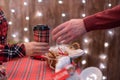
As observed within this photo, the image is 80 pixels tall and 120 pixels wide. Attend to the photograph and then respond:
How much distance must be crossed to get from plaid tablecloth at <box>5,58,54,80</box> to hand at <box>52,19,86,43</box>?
0.35 m

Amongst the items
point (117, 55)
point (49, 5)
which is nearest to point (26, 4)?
point (49, 5)

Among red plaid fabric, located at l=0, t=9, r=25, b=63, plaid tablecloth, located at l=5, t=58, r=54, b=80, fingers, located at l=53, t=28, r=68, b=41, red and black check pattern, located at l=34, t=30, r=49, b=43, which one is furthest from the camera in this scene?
red plaid fabric, located at l=0, t=9, r=25, b=63

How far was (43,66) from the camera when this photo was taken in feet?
6.01

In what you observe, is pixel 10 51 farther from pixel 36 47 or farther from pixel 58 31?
pixel 58 31

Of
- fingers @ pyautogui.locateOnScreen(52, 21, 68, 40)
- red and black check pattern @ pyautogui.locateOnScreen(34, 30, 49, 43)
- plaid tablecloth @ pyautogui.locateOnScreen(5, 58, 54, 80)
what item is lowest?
plaid tablecloth @ pyautogui.locateOnScreen(5, 58, 54, 80)

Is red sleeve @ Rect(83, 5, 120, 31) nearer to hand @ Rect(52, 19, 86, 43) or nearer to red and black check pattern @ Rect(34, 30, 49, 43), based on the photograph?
hand @ Rect(52, 19, 86, 43)

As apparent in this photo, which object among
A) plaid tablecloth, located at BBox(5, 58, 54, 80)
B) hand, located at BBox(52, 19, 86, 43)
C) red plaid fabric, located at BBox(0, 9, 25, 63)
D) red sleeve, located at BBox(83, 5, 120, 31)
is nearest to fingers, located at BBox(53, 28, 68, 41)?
hand, located at BBox(52, 19, 86, 43)

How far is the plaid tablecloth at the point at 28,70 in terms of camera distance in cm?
156

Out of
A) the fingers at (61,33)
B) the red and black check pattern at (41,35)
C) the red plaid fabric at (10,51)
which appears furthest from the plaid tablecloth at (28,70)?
the fingers at (61,33)

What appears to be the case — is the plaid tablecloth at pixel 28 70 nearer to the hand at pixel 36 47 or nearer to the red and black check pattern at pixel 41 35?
the hand at pixel 36 47

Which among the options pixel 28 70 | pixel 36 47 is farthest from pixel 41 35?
pixel 28 70

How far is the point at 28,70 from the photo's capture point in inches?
67.3

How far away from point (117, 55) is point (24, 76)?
7.02 ft

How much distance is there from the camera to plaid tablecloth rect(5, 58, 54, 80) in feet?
5.11
